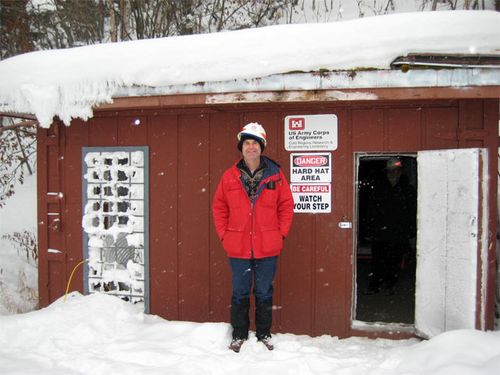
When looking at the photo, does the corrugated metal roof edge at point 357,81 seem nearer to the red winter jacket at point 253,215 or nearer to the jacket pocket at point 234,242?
the red winter jacket at point 253,215

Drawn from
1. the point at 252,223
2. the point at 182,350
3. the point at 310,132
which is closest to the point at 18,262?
the point at 182,350

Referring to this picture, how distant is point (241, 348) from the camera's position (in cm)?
419

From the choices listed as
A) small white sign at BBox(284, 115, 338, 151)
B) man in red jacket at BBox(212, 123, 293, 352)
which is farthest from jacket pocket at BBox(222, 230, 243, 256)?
small white sign at BBox(284, 115, 338, 151)

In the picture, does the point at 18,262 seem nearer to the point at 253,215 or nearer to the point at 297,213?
the point at 297,213

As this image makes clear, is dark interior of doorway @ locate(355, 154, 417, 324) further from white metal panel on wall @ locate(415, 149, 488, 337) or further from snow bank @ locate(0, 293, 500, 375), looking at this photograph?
snow bank @ locate(0, 293, 500, 375)

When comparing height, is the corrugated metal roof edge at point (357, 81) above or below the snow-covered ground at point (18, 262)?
above

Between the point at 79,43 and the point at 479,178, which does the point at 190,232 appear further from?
the point at 79,43

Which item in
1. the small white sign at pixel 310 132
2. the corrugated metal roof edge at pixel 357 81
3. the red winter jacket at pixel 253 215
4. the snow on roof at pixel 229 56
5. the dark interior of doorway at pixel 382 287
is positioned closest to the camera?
the corrugated metal roof edge at pixel 357 81

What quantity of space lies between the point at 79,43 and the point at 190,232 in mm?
10941

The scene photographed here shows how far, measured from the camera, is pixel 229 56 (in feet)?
14.5

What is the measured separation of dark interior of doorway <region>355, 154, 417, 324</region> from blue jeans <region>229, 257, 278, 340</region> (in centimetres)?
184

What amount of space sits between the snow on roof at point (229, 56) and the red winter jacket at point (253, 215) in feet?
3.48

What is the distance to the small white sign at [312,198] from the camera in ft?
16.0

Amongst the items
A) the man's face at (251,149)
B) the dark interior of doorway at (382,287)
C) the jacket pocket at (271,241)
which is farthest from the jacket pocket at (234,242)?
the dark interior of doorway at (382,287)
